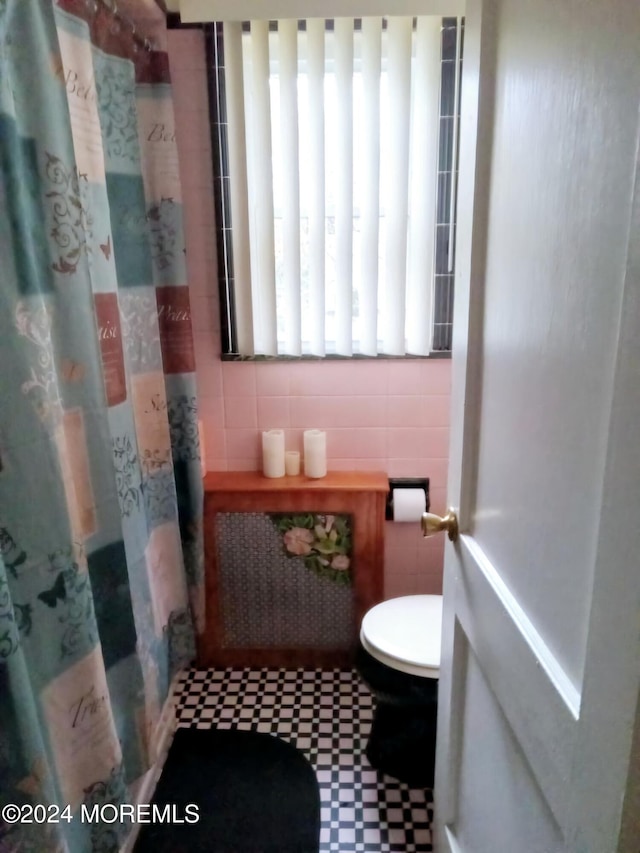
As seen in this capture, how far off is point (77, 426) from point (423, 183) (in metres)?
1.29

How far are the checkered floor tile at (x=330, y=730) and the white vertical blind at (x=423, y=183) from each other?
3.95ft

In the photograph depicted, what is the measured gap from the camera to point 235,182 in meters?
1.88

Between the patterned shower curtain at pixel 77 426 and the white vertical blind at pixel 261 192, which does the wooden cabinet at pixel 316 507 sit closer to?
the patterned shower curtain at pixel 77 426

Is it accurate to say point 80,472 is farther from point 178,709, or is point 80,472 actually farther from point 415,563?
point 415,563

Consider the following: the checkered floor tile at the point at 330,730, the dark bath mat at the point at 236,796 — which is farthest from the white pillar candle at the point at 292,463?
the dark bath mat at the point at 236,796

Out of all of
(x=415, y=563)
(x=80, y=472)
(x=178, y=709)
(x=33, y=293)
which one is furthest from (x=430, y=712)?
(x=33, y=293)

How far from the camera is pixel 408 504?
2.07m

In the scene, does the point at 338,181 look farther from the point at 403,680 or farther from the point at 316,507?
the point at 403,680

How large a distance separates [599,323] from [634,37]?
0.24 meters

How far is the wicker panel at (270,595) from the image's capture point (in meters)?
2.04

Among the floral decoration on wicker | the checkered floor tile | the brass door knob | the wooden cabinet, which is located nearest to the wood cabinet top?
the wooden cabinet

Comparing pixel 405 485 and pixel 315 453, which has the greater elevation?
pixel 315 453

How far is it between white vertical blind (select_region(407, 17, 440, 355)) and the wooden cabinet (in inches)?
19.9

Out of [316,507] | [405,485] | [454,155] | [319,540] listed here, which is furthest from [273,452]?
[454,155]
